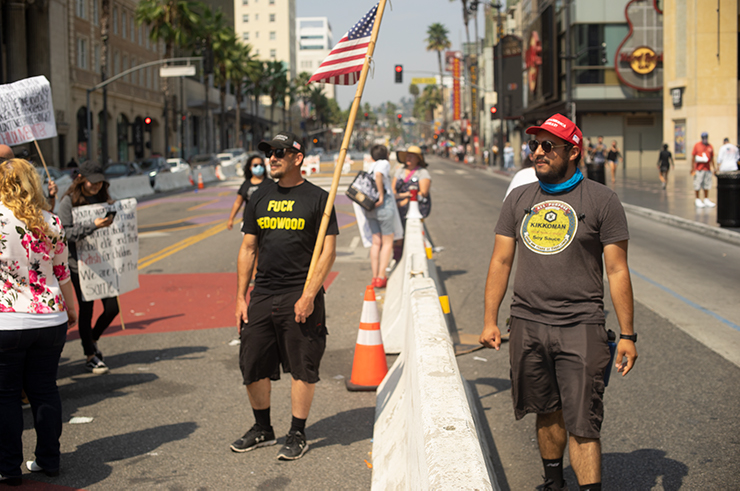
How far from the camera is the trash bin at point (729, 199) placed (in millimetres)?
14945

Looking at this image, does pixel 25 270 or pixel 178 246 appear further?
pixel 178 246

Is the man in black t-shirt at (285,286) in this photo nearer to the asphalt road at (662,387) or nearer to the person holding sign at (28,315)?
the person holding sign at (28,315)

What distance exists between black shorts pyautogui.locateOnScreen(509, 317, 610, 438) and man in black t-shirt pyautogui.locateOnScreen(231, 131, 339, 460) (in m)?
1.46

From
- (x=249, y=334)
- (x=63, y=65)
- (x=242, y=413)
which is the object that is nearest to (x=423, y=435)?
(x=249, y=334)

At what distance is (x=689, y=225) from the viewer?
1609 cm

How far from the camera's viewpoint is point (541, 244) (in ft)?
11.7

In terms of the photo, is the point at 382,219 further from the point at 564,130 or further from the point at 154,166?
the point at 154,166

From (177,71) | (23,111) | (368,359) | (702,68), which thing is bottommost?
(368,359)

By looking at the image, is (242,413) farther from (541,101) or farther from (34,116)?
(541,101)

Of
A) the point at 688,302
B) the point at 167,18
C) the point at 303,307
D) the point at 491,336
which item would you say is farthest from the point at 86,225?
the point at 167,18

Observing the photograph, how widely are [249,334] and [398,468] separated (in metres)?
1.35

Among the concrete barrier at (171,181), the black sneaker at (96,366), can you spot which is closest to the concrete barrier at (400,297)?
the black sneaker at (96,366)

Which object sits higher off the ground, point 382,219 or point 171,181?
point 171,181

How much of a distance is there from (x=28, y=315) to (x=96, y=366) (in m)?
2.53
